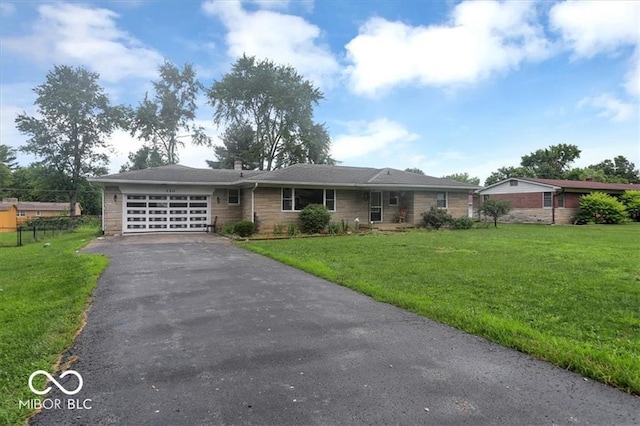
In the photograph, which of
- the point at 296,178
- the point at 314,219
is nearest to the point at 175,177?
the point at 296,178

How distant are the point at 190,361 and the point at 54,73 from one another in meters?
41.3

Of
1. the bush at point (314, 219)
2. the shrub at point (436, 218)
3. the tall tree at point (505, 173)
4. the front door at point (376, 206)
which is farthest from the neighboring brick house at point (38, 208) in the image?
the tall tree at point (505, 173)

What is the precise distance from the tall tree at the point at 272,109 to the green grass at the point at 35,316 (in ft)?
94.7

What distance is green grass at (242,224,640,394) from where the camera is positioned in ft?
12.0

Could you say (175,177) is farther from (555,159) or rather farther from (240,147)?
Result: (555,159)

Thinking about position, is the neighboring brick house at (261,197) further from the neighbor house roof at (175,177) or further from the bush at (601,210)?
the bush at (601,210)

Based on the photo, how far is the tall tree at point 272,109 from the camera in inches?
1432

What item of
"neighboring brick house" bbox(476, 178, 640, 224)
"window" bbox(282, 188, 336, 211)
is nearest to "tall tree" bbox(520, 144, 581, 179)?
"neighboring brick house" bbox(476, 178, 640, 224)

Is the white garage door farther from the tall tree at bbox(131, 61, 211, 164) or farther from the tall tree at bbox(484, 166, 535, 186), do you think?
the tall tree at bbox(484, 166, 535, 186)

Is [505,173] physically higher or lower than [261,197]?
higher

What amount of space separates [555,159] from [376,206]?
36.9 metres

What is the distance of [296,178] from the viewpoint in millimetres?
17734

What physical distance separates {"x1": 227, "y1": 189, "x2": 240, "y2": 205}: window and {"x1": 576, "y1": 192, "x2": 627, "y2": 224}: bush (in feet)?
71.1

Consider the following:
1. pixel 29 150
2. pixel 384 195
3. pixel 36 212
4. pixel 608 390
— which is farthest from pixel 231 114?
pixel 608 390
